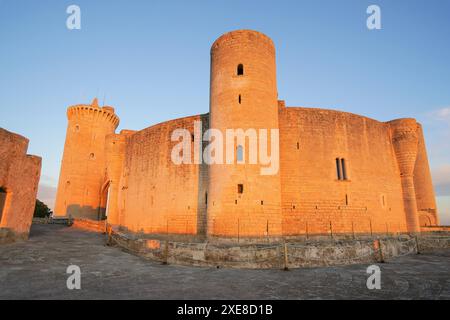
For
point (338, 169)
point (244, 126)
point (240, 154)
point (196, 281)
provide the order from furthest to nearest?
point (338, 169), point (244, 126), point (240, 154), point (196, 281)

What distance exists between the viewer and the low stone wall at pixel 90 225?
20469mm

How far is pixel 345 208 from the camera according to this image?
1745cm

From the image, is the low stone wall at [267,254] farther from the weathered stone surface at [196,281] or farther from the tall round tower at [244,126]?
the tall round tower at [244,126]

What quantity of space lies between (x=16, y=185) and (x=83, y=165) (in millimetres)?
23704

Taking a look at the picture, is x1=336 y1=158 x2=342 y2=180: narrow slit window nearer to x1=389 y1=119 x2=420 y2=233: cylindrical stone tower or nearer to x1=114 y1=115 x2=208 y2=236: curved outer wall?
x1=389 y1=119 x2=420 y2=233: cylindrical stone tower

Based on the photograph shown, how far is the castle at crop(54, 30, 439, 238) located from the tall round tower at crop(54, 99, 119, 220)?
1038 centimetres

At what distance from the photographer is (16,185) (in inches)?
461

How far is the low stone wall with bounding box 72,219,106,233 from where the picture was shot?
20469 mm

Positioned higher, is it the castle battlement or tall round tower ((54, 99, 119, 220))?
the castle battlement

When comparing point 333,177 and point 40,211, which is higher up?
point 333,177

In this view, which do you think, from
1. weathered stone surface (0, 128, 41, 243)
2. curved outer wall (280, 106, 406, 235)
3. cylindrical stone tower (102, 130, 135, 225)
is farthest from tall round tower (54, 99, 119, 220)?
curved outer wall (280, 106, 406, 235)

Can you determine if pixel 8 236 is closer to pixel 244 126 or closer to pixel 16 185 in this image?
pixel 16 185

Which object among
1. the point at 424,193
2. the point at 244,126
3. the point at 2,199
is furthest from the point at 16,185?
the point at 424,193
